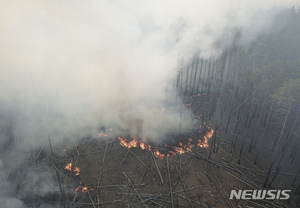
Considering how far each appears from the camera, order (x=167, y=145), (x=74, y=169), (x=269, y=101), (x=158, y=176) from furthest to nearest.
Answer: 1. (x=269, y=101)
2. (x=167, y=145)
3. (x=74, y=169)
4. (x=158, y=176)

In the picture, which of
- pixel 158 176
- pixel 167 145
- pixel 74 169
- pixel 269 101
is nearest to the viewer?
pixel 158 176

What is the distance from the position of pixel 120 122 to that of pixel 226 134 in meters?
10.6

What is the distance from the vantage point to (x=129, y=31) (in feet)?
59.7

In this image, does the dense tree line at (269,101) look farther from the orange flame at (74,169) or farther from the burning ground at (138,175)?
the orange flame at (74,169)

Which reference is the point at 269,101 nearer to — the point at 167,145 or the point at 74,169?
the point at 167,145

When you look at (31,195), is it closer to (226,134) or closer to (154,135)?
(154,135)

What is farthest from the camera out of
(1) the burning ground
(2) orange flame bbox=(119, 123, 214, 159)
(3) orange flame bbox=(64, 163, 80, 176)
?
(2) orange flame bbox=(119, 123, 214, 159)

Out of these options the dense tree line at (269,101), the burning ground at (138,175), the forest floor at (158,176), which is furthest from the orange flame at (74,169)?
the dense tree line at (269,101)

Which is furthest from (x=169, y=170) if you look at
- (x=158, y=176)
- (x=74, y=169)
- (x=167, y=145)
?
(x=74, y=169)

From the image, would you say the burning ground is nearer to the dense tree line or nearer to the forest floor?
the forest floor

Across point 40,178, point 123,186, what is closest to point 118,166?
point 123,186

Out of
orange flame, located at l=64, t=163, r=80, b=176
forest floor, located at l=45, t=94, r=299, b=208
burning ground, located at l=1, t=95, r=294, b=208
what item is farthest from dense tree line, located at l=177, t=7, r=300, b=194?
orange flame, located at l=64, t=163, r=80, b=176

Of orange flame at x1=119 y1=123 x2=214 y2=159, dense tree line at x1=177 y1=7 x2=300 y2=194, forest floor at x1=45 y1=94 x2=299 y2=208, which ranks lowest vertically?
forest floor at x1=45 y1=94 x2=299 y2=208

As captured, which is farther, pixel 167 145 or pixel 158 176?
pixel 167 145
